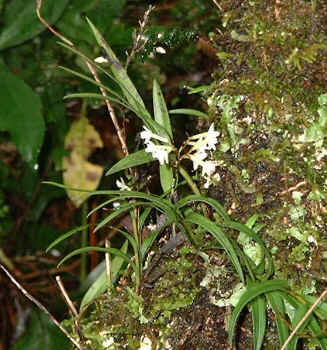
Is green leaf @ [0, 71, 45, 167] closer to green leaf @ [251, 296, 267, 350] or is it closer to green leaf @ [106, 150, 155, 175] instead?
green leaf @ [106, 150, 155, 175]

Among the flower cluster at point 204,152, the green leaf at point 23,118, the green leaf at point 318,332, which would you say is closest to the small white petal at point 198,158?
the flower cluster at point 204,152

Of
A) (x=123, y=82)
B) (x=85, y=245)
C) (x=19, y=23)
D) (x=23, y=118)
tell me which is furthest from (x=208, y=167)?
(x=85, y=245)

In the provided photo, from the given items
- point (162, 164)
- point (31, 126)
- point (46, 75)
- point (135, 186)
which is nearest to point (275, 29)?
point (162, 164)

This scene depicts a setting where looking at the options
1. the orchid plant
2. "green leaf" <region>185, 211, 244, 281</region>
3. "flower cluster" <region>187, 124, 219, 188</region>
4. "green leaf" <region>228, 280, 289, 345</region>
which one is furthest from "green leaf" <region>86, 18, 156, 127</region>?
"green leaf" <region>228, 280, 289, 345</region>

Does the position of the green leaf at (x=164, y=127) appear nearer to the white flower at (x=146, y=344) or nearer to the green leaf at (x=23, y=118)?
the white flower at (x=146, y=344)

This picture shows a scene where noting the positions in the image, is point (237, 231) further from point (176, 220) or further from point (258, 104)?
point (258, 104)

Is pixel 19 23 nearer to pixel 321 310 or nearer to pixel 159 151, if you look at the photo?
pixel 159 151
